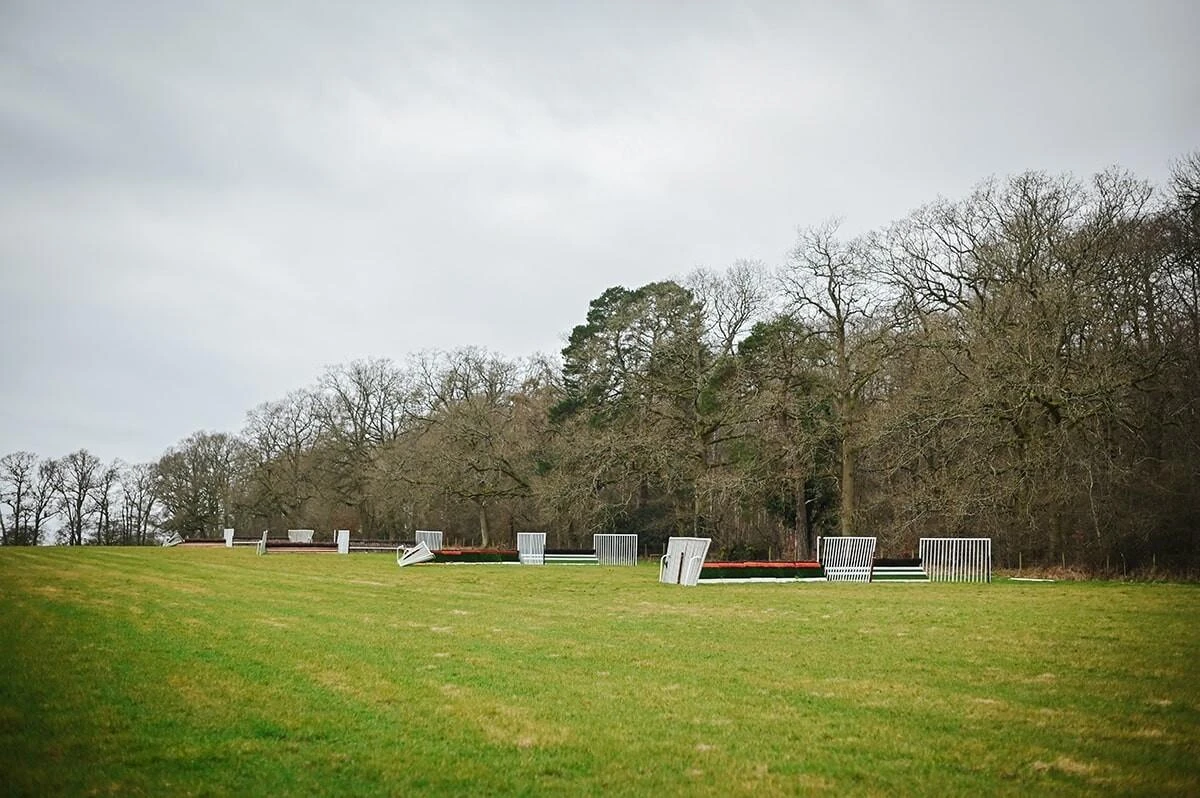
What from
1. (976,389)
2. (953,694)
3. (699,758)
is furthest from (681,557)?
(699,758)

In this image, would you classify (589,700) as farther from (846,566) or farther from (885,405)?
(885,405)

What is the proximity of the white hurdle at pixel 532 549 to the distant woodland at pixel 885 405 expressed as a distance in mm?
3118

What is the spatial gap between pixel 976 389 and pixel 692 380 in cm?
1519

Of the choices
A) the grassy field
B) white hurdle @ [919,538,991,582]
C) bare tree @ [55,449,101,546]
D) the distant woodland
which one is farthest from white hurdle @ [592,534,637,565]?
bare tree @ [55,449,101,546]

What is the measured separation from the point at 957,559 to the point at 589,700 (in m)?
20.6

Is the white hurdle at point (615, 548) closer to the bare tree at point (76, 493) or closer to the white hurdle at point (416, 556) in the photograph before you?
the white hurdle at point (416, 556)

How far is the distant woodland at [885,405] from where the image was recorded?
25.8 metres

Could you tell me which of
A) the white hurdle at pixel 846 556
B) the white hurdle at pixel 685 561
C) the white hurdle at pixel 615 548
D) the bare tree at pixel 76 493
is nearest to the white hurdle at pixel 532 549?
the white hurdle at pixel 615 548

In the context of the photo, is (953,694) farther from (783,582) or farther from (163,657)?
(783,582)

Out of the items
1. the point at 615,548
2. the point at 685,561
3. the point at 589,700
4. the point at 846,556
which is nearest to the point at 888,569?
the point at 846,556

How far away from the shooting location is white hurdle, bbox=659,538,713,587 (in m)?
23.8

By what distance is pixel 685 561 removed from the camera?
24.0 meters

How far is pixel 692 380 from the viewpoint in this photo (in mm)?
40500

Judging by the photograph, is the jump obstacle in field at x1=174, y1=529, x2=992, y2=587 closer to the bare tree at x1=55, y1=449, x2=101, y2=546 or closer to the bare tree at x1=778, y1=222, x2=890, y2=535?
the bare tree at x1=778, y1=222, x2=890, y2=535
